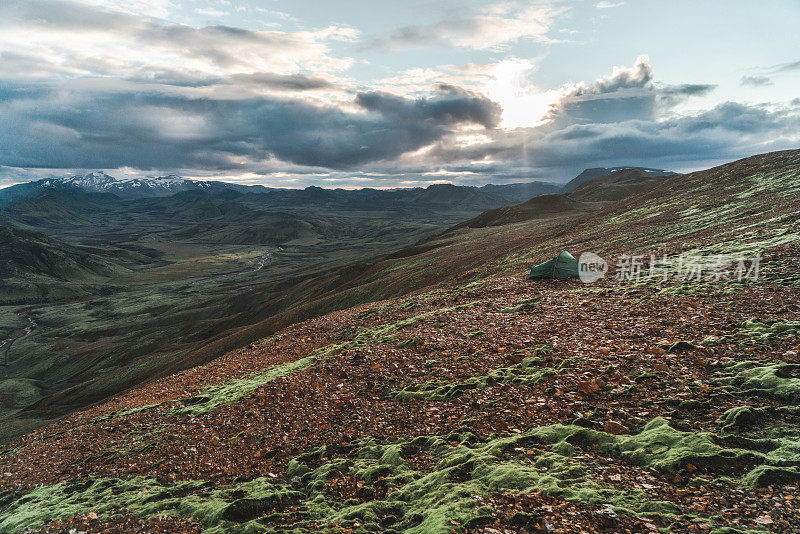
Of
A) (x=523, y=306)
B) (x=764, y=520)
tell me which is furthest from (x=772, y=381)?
(x=523, y=306)

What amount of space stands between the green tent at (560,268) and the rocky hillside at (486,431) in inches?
183

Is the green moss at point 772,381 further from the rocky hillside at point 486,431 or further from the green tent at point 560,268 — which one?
the green tent at point 560,268

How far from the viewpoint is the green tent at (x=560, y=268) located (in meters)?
27.9

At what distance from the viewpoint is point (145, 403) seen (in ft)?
62.1

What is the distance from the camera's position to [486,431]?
37.9 ft

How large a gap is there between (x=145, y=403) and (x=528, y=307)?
23.4 m

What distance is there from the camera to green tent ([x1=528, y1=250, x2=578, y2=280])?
27859 mm

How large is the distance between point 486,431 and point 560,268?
20.3 m

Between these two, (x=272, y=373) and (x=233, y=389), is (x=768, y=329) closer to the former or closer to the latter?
(x=272, y=373)

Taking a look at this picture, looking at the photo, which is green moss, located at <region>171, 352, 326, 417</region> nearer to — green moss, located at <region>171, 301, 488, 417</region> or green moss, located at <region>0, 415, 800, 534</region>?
green moss, located at <region>171, 301, 488, 417</region>

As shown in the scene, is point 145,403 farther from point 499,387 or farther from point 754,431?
point 754,431

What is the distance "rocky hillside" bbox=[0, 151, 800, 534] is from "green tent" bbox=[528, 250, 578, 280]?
4655mm

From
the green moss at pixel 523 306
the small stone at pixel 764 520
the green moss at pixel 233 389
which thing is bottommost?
the green moss at pixel 233 389

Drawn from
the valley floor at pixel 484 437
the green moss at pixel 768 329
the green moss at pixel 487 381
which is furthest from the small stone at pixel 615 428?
the green moss at pixel 768 329
